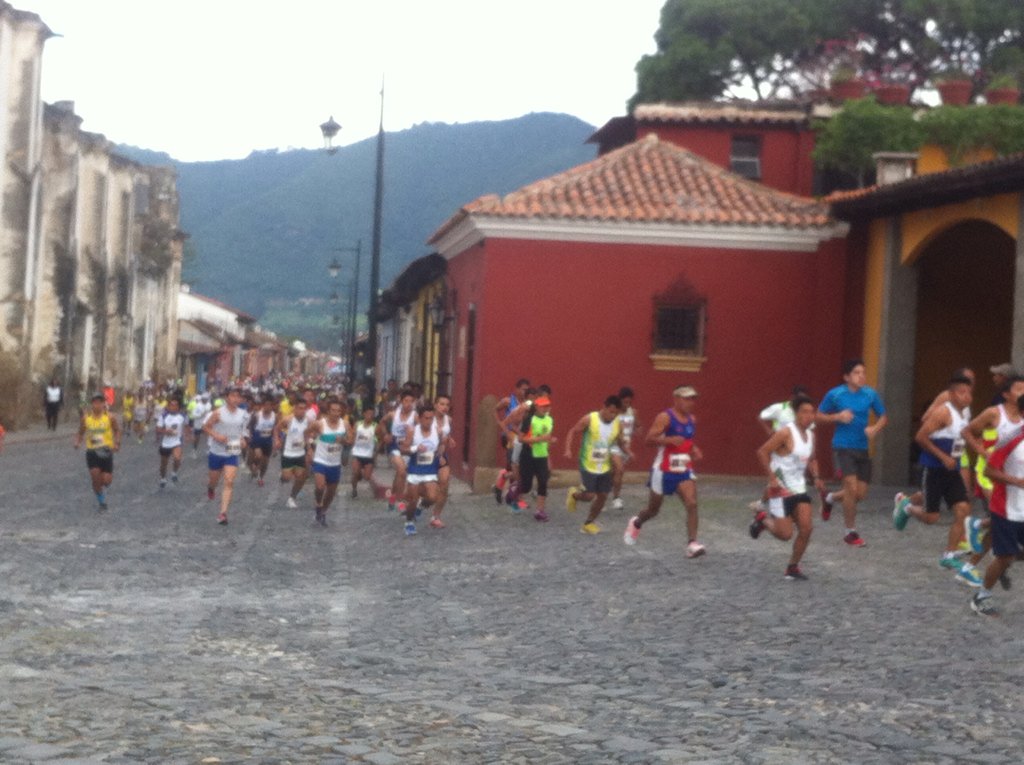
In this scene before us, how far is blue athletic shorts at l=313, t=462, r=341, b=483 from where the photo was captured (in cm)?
2058

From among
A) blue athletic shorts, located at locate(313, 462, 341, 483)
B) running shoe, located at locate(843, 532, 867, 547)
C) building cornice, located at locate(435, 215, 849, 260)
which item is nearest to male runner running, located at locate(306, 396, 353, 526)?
blue athletic shorts, located at locate(313, 462, 341, 483)

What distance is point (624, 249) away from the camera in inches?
1061

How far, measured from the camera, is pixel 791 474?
14016mm

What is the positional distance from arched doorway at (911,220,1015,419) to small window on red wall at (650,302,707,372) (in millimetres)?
3149

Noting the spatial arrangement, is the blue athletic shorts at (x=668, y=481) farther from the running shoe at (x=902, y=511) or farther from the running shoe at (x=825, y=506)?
the running shoe at (x=825, y=506)

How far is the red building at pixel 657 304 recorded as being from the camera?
88.2 feet

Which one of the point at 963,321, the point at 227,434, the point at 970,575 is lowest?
the point at 970,575

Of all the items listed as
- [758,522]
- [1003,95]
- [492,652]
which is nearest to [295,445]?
[758,522]

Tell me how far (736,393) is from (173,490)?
830 centimetres

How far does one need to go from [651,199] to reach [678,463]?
39.8ft

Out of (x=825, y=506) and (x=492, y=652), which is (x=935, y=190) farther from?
(x=492, y=652)

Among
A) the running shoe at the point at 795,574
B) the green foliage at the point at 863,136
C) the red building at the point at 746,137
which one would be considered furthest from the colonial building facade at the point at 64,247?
the running shoe at the point at 795,574

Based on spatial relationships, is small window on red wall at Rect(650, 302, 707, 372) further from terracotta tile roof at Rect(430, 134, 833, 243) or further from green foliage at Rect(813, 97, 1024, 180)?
green foliage at Rect(813, 97, 1024, 180)

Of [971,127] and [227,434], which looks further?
[971,127]
